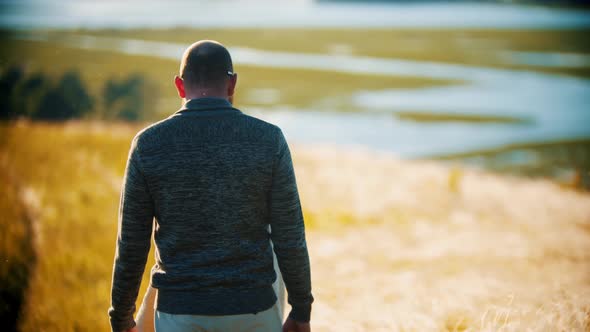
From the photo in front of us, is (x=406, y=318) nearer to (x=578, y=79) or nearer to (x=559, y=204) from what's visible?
(x=559, y=204)

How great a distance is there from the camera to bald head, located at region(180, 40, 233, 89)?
211cm

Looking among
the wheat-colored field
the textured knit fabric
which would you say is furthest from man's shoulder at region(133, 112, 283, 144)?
the wheat-colored field

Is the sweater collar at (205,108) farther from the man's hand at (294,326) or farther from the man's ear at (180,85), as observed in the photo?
the man's hand at (294,326)

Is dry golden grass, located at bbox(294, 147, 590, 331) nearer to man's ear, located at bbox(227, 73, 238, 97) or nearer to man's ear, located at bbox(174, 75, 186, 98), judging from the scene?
man's ear, located at bbox(227, 73, 238, 97)

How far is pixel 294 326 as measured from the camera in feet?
7.75

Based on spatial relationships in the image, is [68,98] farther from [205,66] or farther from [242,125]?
[242,125]

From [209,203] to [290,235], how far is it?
444mm

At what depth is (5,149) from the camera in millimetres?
15234

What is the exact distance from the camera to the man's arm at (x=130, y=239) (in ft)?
6.96

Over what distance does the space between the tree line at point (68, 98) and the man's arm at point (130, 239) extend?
42.8 m

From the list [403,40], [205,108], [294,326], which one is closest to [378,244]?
[294,326]

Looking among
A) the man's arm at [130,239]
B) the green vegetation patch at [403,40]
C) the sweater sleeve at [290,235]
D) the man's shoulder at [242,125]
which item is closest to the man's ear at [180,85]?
the man's shoulder at [242,125]

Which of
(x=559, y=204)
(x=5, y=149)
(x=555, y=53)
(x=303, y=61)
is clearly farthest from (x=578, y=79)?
(x=5, y=149)

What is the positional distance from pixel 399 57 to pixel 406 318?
157 meters
